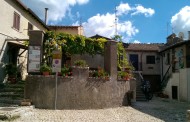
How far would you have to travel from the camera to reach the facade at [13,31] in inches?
738

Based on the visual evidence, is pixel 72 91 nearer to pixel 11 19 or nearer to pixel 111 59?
pixel 111 59

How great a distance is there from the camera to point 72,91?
1561 centimetres

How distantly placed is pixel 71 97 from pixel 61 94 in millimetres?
578

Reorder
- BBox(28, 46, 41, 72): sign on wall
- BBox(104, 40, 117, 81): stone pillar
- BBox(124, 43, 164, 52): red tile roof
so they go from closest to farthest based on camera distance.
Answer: BBox(28, 46, 41, 72): sign on wall
BBox(104, 40, 117, 81): stone pillar
BBox(124, 43, 164, 52): red tile roof

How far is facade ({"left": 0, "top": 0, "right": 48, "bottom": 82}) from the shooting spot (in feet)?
61.5

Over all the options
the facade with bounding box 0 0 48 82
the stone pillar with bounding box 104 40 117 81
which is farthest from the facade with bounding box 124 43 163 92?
the stone pillar with bounding box 104 40 117 81

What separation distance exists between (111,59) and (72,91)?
12.1 feet

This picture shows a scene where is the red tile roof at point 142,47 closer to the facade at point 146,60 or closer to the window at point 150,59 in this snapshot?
the facade at point 146,60

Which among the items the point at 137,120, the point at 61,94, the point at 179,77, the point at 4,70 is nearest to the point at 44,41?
the point at 4,70

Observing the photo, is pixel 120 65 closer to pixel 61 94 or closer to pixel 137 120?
pixel 61 94

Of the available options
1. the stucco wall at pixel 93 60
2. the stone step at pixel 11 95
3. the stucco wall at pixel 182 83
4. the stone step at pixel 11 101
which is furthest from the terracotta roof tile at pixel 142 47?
the stone step at pixel 11 101

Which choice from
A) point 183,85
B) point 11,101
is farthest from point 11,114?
point 183,85

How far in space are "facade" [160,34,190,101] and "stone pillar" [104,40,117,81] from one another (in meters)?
8.85

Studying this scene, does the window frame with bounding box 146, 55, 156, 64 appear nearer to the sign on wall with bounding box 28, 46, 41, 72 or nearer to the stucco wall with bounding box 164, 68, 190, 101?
the stucco wall with bounding box 164, 68, 190, 101
